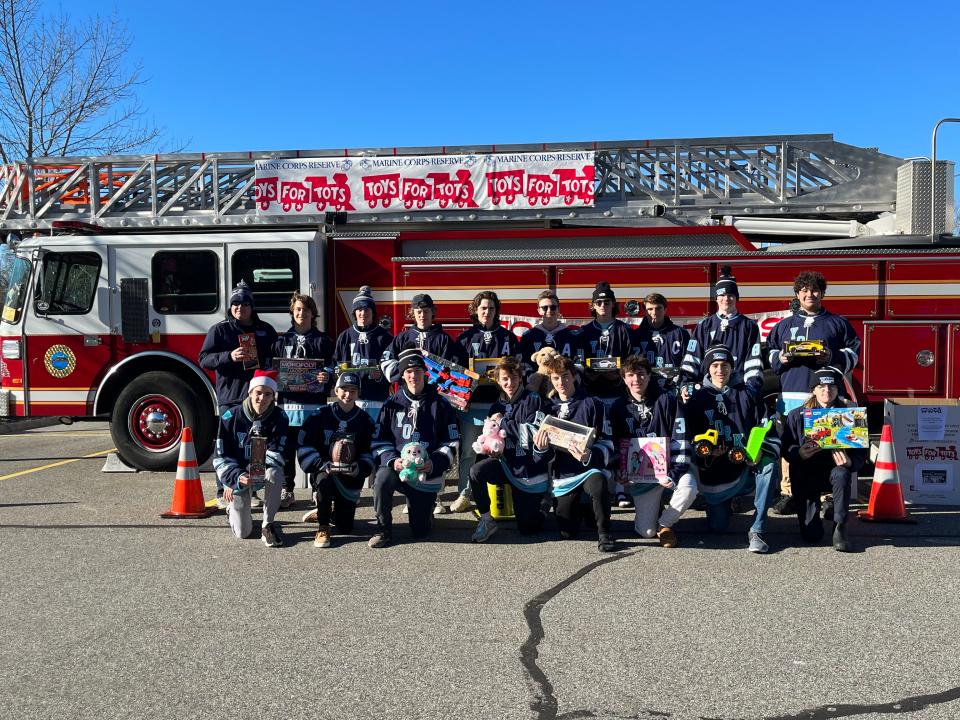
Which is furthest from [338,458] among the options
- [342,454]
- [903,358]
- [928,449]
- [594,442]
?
[903,358]

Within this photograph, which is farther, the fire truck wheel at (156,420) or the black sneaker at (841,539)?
the fire truck wheel at (156,420)

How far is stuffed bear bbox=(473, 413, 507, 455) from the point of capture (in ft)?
19.9

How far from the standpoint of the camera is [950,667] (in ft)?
12.2

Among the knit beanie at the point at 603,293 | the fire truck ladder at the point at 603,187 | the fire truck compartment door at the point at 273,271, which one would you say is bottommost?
the knit beanie at the point at 603,293

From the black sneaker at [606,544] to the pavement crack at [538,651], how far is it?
0.16 m

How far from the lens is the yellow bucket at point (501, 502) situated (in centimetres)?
660

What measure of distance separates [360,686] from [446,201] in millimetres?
6621

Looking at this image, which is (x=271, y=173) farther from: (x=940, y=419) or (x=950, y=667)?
(x=950, y=667)

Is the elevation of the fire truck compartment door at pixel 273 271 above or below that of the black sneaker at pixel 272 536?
above

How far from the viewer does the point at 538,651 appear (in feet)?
13.1

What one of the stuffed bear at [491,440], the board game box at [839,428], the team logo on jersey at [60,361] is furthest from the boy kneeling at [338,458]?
the team logo on jersey at [60,361]

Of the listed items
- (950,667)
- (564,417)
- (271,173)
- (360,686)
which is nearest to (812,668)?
(950,667)

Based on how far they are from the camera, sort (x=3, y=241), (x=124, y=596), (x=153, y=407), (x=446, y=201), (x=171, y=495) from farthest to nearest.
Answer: (x=3, y=241) → (x=446, y=201) → (x=153, y=407) → (x=171, y=495) → (x=124, y=596)

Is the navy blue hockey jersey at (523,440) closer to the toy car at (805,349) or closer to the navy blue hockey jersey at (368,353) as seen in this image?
the navy blue hockey jersey at (368,353)
